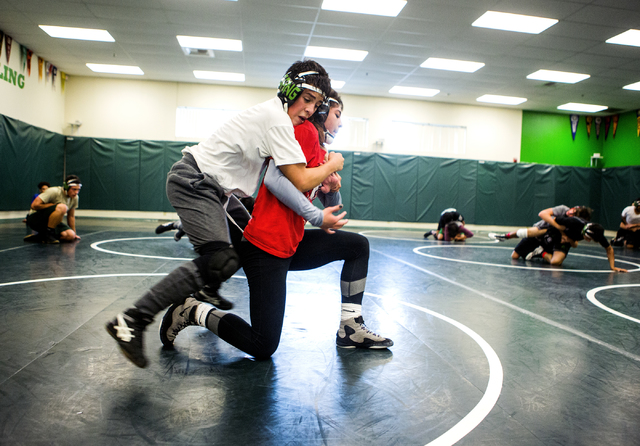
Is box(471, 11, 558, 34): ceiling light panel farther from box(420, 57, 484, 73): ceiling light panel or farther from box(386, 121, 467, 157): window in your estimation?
box(386, 121, 467, 157): window

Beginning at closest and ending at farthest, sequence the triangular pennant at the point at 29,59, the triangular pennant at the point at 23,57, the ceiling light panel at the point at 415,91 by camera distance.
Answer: the triangular pennant at the point at 23,57 < the triangular pennant at the point at 29,59 < the ceiling light panel at the point at 415,91

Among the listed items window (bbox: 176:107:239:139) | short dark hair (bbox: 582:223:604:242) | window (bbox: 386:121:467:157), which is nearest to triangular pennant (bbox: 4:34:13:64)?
window (bbox: 176:107:239:139)

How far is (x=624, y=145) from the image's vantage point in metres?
14.5

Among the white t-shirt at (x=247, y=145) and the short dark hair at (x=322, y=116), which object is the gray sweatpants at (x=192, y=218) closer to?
the white t-shirt at (x=247, y=145)

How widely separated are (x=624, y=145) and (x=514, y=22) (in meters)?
9.26

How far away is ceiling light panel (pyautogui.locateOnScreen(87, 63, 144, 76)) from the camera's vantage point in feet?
39.5

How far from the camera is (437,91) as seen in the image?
42.8 ft

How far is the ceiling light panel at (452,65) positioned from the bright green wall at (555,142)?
212 inches

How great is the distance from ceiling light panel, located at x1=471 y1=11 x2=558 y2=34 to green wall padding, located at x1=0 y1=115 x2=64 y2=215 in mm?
10311

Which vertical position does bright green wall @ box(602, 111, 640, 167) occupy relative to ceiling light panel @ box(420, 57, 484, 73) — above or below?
below

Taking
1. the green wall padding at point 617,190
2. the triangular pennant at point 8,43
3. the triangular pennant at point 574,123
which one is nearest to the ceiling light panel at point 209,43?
the triangular pennant at point 8,43

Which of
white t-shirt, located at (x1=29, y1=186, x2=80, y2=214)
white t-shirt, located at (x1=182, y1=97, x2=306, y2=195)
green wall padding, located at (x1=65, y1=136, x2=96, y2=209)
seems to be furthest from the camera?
green wall padding, located at (x1=65, y1=136, x2=96, y2=209)

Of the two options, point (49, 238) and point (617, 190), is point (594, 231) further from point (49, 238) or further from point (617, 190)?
point (617, 190)

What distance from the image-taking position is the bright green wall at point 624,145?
46.4ft
